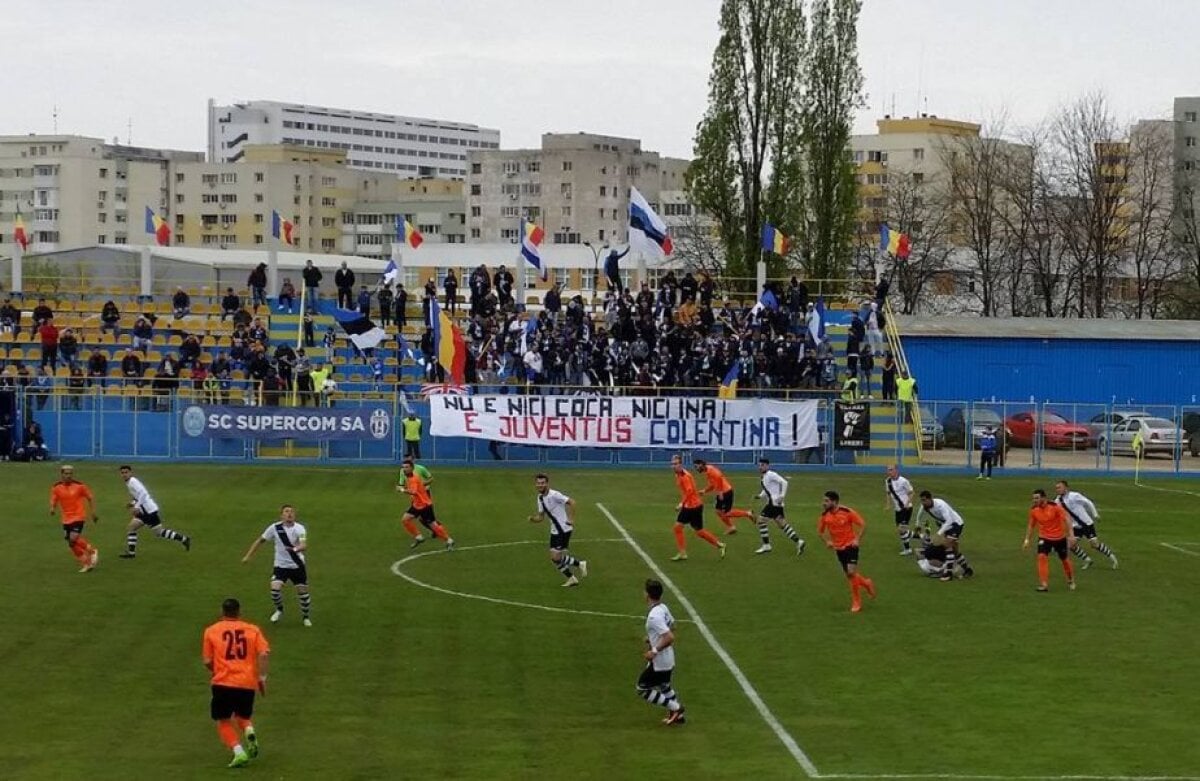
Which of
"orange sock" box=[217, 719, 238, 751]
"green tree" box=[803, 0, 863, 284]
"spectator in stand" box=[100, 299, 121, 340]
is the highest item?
"green tree" box=[803, 0, 863, 284]

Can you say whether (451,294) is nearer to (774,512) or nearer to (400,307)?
(400,307)

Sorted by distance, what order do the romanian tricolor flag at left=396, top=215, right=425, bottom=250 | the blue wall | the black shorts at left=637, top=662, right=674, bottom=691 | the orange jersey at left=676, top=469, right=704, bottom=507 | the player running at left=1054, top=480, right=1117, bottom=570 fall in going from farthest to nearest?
the romanian tricolor flag at left=396, top=215, right=425, bottom=250 → the blue wall → the orange jersey at left=676, top=469, right=704, bottom=507 → the player running at left=1054, top=480, right=1117, bottom=570 → the black shorts at left=637, top=662, right=674, bottom=691

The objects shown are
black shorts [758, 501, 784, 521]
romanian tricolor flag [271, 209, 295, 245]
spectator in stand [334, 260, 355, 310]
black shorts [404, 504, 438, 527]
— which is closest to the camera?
black shorts [404, 504, 438, 527]

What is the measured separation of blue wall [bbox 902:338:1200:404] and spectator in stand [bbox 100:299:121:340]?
3220 cm

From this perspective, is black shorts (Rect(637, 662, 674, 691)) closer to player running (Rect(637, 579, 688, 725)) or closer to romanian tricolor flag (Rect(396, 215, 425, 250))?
player running (Rect(637, 579, 688, 725))

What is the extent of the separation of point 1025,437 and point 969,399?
16.8ft

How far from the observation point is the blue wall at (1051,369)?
248 feet

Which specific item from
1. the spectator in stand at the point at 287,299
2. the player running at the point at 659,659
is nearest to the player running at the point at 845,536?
the player running at the point at 659,659

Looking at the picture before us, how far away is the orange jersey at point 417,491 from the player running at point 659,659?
632 inches

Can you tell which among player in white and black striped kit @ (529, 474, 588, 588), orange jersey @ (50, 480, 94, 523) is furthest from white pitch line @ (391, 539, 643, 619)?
orange jersey @ (50, 480, 94, 523)

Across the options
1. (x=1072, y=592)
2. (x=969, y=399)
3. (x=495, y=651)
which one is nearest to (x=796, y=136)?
(x=969, y=399)

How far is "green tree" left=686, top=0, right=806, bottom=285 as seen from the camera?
83562 mm

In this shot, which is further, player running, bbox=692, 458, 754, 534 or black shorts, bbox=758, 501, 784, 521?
black shorts, bbox=758, 501, 784, 521

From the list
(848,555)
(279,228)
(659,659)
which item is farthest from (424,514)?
(279,228)
